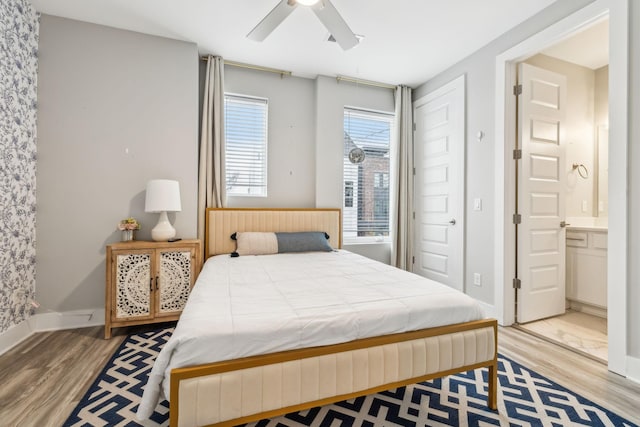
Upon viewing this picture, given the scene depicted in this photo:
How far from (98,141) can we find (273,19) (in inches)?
81.8

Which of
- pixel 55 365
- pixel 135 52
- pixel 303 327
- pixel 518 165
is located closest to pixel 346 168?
pixel 518 165

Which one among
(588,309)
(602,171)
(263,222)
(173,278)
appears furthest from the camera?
(602,171)

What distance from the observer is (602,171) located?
362 cm

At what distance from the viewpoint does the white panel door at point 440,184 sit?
3.44 meters

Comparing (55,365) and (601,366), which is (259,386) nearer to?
(55,365)

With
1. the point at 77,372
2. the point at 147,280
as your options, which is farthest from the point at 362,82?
the point at 77,372

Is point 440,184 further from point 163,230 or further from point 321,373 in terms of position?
point 163,230

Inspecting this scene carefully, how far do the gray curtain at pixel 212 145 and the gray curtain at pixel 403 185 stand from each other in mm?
2348

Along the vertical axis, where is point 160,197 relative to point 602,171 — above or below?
below

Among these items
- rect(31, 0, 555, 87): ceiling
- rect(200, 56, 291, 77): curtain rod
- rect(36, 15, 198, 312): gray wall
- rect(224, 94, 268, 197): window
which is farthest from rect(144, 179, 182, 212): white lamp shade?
rect(200, 56, 291, 77): curtain rod

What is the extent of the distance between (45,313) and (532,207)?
4801 millimetres

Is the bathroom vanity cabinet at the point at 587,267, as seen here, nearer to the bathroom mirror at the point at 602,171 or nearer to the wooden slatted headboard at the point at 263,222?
the bathroom mirror at the point at 602,171

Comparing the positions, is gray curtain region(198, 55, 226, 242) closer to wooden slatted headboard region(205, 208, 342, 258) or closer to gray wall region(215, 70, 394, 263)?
wooden slatted headboard region(205, 208, 342, 258)

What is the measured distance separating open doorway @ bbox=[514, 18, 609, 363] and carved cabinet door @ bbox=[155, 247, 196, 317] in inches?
128
